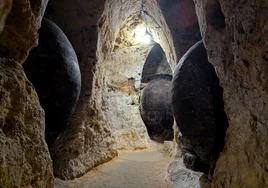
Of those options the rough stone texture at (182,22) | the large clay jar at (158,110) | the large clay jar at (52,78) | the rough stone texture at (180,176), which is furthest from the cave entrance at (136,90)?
the large clay jar at (52,78)

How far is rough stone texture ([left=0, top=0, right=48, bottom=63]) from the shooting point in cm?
113

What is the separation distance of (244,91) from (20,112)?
4.25 ft

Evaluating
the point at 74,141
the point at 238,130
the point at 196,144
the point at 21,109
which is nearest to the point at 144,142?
the point at 74,141

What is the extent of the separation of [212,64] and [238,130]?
602 millimetres

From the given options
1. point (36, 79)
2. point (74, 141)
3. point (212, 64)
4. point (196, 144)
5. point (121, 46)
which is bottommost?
point (74, 141)

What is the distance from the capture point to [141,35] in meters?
5.66

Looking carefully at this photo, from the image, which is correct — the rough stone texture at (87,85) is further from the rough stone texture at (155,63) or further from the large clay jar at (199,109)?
the rough stone texture at (155,63)

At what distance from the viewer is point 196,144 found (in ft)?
5.35

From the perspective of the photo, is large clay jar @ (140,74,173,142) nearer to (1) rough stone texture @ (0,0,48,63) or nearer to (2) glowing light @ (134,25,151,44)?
(2) glowing light @ (134,25,151,44)

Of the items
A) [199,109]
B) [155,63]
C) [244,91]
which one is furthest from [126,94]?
[244,91]

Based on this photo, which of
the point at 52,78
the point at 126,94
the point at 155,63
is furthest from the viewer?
the point at 155,63

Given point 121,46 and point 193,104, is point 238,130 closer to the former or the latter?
point 193,104

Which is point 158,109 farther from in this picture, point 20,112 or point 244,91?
point 20,112

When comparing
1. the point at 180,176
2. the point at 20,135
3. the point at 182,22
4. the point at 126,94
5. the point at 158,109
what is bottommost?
the point at 180,176
